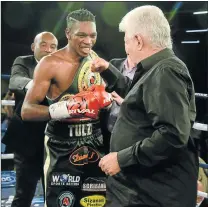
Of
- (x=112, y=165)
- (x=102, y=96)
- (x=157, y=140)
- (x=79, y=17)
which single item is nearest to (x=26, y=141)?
(x=102, y=96)

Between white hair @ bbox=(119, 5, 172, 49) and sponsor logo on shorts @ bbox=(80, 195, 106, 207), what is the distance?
0.92 meters

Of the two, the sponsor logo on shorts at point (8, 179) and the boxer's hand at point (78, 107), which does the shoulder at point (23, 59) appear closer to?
the boxer's hand at point (78, 107)

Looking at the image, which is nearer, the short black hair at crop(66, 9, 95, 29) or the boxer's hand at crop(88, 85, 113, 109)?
the boxer's hand at crop(88, 85, 113, 109)

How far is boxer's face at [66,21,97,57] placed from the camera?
1885 mm

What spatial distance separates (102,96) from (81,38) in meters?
0.32

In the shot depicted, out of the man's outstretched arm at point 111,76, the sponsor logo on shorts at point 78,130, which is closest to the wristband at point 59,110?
the sponsor logo on shorts at point 78,130

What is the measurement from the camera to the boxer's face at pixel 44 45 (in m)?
2.04

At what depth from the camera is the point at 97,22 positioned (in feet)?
6.65

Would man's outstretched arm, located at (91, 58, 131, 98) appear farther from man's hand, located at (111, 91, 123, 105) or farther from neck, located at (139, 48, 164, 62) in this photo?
neck, located at (139, 48, 164, 62)

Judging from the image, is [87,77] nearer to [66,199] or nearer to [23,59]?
[23,59]

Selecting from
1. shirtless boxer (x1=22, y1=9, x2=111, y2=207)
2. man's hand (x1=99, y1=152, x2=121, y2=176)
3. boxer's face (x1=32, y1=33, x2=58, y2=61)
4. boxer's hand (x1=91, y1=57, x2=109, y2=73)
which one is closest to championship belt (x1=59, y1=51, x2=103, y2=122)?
shirtless boxer (x1=22, y1=9, x2=111, y2=207)

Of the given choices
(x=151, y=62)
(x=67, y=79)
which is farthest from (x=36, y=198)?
(x=151, y=62)

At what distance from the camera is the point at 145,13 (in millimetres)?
1176

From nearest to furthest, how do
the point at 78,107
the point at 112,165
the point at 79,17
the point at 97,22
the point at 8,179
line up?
the point at 112,165, the point at 78,107, the point at 79,17, the point at 97,22, the point at 8,179
